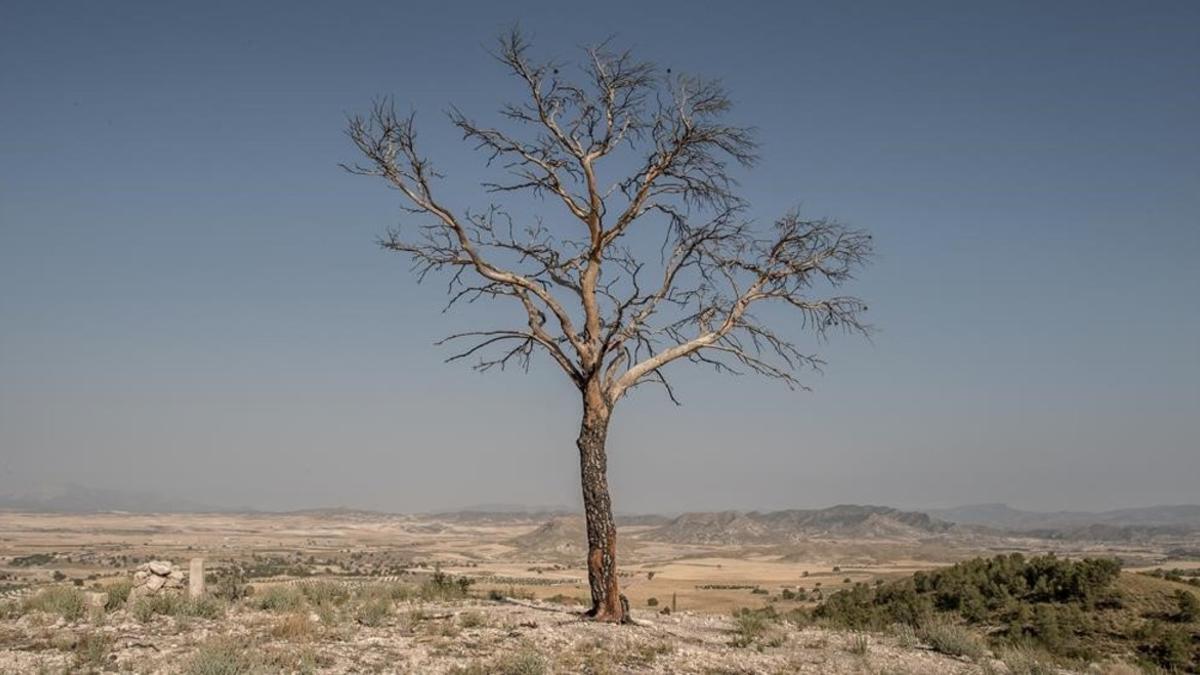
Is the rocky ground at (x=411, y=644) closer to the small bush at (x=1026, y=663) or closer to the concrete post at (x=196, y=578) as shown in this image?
the small bush at (x=1026, y=663)

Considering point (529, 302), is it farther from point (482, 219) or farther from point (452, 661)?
point (452, 661)

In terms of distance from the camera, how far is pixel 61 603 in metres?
13.2

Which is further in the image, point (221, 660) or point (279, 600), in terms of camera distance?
point (279, 600)

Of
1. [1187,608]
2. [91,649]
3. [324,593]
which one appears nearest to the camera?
[91,649]

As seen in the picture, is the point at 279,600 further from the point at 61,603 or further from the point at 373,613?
the point at 61,603

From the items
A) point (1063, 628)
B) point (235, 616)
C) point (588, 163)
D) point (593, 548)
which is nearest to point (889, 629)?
point (1063, 628)

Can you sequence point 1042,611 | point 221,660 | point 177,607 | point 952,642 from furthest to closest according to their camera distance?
point 1042,611 → point 952,642 → point 177,607 → point 221,660

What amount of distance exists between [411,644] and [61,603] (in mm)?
5755

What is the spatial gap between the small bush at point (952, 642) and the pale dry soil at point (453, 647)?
308mm

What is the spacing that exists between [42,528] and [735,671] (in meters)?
180

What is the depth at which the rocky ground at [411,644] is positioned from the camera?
9.94 metres

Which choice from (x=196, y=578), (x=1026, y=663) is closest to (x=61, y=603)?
(x=196, y=578)

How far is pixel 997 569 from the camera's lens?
24.0 meters

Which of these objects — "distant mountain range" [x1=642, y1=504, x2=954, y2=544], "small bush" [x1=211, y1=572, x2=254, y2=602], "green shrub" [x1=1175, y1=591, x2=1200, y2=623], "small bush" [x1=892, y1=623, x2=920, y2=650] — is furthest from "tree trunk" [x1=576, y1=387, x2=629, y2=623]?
"distant mountain range" [x1=642, y1=504, x2=954, y2=544]
